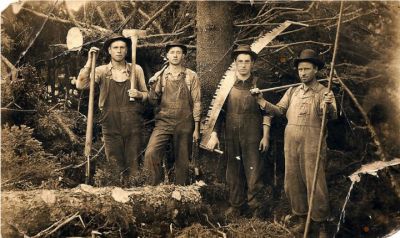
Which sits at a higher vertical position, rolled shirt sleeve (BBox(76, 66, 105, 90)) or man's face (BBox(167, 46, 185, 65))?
man's face (BBox(167, 46, 185, 65))

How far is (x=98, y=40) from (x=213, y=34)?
4.52 ft

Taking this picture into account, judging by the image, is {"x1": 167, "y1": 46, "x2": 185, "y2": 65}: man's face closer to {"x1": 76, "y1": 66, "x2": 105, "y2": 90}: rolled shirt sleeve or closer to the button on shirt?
the button on shirt

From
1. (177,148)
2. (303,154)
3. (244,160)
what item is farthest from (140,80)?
(303,154)

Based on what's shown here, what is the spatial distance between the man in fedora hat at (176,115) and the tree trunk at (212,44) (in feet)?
0.61

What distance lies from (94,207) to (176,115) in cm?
143

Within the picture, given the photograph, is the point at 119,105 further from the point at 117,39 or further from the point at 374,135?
the point at 374,135

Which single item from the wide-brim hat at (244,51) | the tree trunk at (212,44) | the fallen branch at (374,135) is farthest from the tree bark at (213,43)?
the fallen branch at (374,135)

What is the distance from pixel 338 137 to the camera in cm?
813

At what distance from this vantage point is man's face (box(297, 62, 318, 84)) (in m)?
7.73

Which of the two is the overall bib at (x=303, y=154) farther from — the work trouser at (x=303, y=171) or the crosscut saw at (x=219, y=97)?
the crosscut saw at (x=219, y=97)

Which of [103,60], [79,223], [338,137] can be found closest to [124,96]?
[103,60]

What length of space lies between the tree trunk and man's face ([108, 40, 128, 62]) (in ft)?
2.88

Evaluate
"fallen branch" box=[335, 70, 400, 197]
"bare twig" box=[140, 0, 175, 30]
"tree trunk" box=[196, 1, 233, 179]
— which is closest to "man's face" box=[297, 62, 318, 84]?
"fallen branch" box=[335, 70, 400, 197]

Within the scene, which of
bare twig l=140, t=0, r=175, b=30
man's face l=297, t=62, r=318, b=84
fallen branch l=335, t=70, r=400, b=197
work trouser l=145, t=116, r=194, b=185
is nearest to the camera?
man's face l=297, t=62, r=318, b=84
